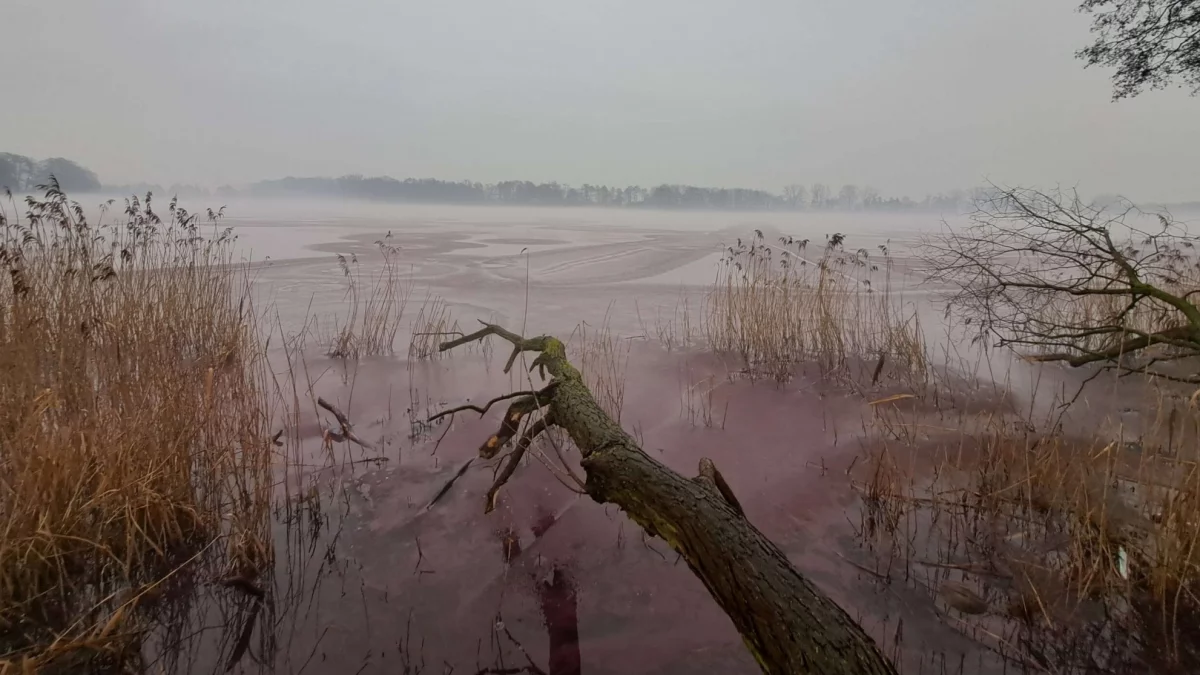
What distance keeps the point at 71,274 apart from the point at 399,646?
2.13 meters

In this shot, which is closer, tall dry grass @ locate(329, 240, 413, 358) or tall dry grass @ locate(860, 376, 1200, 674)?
tall dry grass @ locate(860, 376, 1200, 674)

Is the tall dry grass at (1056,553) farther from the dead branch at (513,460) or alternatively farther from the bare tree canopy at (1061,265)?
the dead branch at (513,460)

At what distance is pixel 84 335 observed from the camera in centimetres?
206

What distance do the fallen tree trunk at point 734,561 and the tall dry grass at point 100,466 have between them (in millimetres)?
967

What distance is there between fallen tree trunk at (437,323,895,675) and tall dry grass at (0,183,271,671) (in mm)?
967

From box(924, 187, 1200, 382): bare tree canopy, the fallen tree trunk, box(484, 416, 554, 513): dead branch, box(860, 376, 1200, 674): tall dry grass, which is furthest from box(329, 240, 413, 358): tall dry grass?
box(924, 187, 1200, 382): bare tree canopy

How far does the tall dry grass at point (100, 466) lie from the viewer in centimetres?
151

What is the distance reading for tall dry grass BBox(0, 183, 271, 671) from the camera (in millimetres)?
1506

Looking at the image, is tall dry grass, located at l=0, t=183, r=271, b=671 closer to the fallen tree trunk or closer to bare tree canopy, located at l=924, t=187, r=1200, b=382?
the fallen tree trunk

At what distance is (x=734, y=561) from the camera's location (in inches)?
47.4

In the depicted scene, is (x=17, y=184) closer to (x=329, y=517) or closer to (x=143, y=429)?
(x=143, y=429)

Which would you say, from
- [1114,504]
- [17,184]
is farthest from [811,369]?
[17,184]

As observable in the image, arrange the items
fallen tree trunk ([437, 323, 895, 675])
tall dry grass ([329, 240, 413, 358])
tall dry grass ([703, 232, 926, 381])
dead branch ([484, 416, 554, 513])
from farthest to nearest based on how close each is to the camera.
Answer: tall dry grass ([329, 240, 413, 358]) → tall dry grass ([703, 232, 926, 381]) → dead branch ([484, 416, 554, 513]) → fallen tree trunk ([437, 323, 895, 675])

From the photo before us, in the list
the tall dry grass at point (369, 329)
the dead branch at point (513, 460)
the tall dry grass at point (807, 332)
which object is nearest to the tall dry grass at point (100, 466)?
the dead branch at point (513, 460)
